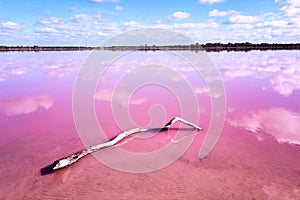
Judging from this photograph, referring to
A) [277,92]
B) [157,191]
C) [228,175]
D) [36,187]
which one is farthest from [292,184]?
[277,92]

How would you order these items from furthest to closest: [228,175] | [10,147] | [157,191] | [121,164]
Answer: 1. [10,147]
2. [121,164]
3. [228,175]
4. [157,191]

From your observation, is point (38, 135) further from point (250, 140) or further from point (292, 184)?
point (292, 184)

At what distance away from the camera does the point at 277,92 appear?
15297 mm

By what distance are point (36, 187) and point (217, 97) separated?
10617 mm

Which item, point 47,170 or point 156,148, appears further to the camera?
point 156,148

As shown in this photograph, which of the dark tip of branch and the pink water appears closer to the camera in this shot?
the pink water

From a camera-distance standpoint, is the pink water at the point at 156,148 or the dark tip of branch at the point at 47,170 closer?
the pink water at the point at 156,148

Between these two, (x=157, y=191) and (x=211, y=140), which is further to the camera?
(x=211, y=140)

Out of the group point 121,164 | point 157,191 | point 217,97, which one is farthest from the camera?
point 217,97

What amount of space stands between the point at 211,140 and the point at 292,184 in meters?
2.81

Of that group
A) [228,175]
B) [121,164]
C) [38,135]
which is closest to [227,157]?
[228,175]

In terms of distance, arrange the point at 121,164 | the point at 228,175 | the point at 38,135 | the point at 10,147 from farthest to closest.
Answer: the point at 38,135, the point at 10,147, the point at 121,164, the point at 228,175

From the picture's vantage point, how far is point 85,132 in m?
8.75

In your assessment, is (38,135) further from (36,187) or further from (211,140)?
(211,140)
